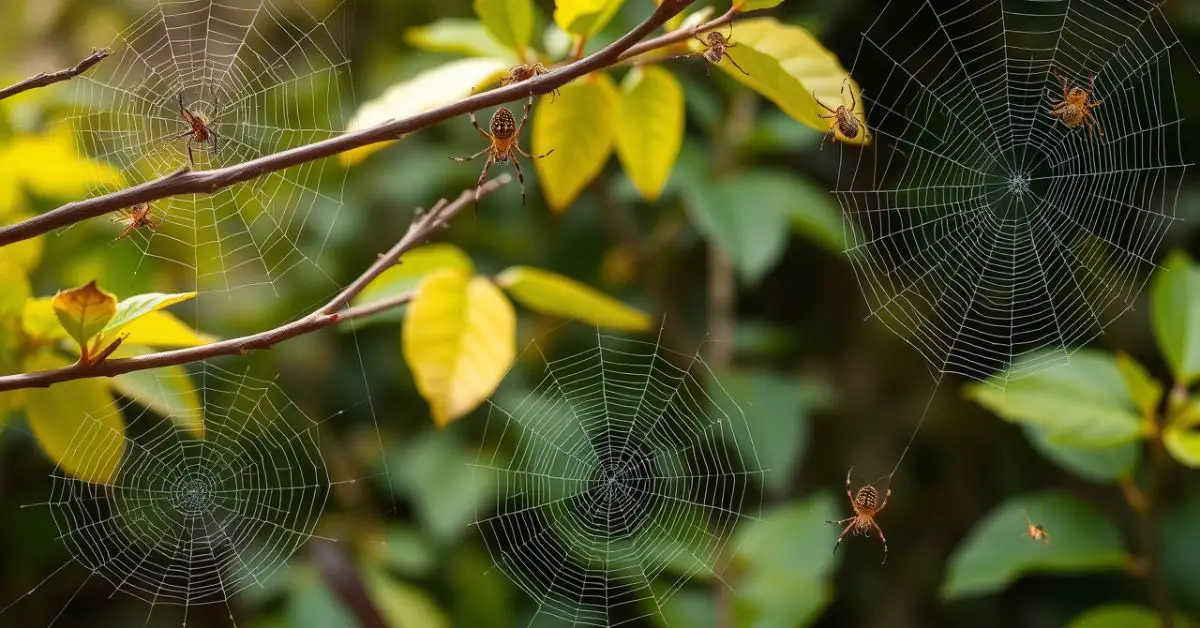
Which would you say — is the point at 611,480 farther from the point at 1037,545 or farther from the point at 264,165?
the point at 264,165

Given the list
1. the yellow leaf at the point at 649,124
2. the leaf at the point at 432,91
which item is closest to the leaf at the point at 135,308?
the leaf at the point at 432,91

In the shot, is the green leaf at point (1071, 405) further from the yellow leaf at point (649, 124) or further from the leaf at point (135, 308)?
the leaf at point (135, 308)

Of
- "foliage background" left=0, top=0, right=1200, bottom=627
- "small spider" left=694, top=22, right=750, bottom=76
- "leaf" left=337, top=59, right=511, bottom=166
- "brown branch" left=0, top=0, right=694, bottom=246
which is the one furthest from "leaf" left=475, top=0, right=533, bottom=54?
"foliage background" left=0, top=0, right=1200, bottom=627

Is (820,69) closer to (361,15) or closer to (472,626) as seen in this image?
(472,626)

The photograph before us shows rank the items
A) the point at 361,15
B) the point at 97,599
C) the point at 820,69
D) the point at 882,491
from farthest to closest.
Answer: the point at 361,15
the point at 97,599
the point at 882,491
the point at 820,69

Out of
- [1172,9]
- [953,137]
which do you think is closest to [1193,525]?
[953,137]

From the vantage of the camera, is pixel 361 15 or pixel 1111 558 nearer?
pixel 1111 558
